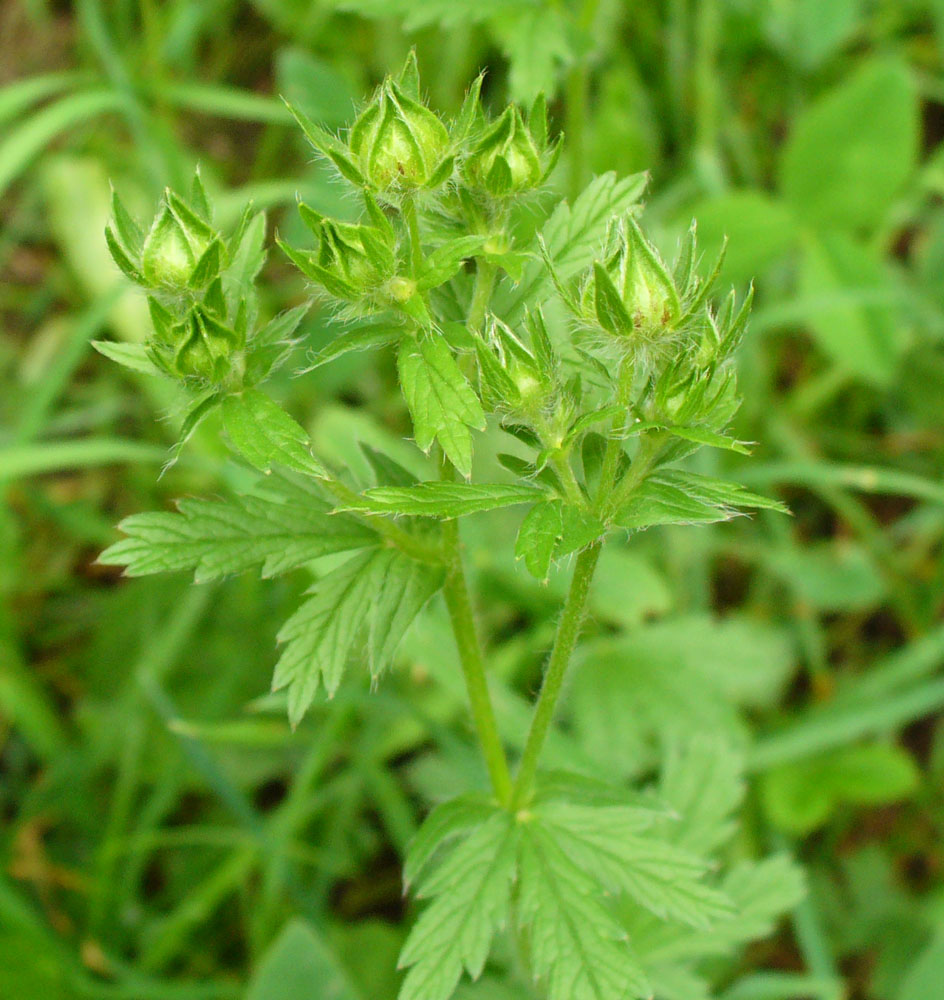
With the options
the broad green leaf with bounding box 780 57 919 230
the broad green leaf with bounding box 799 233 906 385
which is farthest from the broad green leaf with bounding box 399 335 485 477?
the broad green leaf with bounding box 780 57 919 230

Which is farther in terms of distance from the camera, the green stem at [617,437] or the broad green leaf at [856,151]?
the broad green leaf at [856,151]

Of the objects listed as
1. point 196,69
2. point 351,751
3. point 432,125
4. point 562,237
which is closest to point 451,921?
point 562,237

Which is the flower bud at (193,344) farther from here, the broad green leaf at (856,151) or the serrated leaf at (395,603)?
the broad green leaf at (856,151)

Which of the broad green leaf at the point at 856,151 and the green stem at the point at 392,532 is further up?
the green stem at the point at 392,532

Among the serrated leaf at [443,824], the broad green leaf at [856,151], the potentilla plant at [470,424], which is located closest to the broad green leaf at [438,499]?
the potentilla plant at [470,424]

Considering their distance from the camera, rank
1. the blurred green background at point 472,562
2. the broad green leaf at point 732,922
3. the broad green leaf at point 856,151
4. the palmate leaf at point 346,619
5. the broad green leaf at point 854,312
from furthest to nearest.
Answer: the broad green leaf at point 856,151 < the broad green leaf at point 854,312 < the blurred green background at point 472,562 < the broad green leaf at point 732,922 < the palmate leaf at point 346,619

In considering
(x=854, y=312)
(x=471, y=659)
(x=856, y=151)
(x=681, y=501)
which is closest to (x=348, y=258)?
(x=681, y=501)
